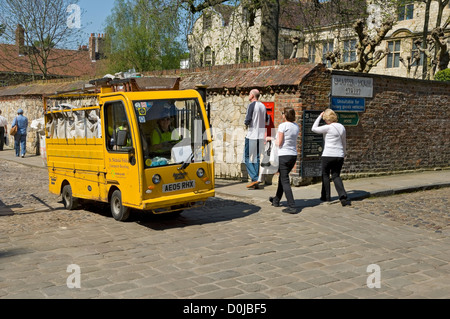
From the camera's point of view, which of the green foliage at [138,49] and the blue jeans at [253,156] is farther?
the green foliage at [138,49]

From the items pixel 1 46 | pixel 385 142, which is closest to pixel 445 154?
pixel 385 142

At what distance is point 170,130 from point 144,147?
567 mm

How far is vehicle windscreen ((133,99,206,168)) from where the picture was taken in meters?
7.89

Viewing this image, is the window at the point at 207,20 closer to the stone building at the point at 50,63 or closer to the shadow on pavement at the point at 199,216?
the stone building at the point at 50,63

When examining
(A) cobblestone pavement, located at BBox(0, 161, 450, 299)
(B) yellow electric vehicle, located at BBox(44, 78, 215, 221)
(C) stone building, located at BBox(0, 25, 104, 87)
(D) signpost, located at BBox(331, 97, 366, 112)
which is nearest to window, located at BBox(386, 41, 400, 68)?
(C) stone building, located at BBox(0, 25, 104, 87)

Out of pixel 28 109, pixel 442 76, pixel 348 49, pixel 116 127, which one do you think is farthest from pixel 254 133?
pixel 348 49

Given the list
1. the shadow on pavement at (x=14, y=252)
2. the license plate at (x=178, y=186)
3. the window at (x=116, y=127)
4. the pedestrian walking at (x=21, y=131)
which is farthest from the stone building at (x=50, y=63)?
the shadow on pavement at (x=14, y=252)

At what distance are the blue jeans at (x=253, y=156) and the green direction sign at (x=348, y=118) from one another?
2.20 m

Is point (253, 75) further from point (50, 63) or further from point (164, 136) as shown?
point (50, 63)

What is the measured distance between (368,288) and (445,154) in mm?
12119

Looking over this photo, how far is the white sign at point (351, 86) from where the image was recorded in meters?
12.0

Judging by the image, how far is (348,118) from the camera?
12438 mm
